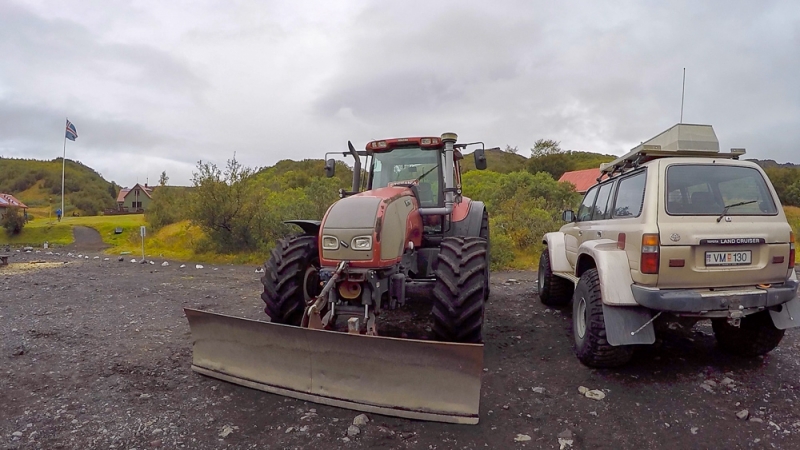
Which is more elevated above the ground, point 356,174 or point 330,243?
point 356,174

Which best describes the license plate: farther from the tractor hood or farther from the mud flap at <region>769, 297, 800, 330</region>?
the tractor hood

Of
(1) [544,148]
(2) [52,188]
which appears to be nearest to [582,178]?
(1) [544,148]

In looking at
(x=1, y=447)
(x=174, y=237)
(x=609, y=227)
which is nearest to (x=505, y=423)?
(x=609, y=227)

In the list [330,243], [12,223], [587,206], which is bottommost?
[12,223]

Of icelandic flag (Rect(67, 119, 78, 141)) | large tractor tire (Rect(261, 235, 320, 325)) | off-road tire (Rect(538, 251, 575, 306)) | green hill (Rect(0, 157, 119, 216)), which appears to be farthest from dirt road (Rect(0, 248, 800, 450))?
green hill (Rect(0, 157, 119, 216))

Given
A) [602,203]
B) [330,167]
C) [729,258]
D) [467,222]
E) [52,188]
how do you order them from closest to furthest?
[729,258] < [602,203] < [467,222] < [330,167] < [52,188]

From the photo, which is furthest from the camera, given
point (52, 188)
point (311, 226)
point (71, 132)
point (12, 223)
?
point (52, 188)

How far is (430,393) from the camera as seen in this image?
3.23 metres

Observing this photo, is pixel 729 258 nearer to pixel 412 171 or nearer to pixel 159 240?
pixel 412 171

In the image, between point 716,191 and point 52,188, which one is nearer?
point 716,191

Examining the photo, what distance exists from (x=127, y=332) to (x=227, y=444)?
354cm

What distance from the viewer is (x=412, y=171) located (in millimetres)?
6039

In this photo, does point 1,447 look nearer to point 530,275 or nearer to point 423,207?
point 423,207

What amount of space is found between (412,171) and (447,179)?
0.85m
